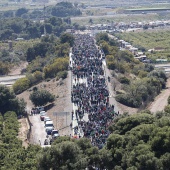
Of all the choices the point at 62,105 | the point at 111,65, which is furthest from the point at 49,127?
the point at 111,65

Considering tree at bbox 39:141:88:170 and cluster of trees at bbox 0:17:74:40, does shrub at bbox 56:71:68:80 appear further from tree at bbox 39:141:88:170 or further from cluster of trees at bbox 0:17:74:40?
cluster of trees at bbox 0:17:74:40

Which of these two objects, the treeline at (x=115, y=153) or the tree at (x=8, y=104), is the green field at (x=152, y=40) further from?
the treeline at (x=115, y=153)

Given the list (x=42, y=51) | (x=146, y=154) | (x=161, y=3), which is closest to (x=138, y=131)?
(x=146, y=154)

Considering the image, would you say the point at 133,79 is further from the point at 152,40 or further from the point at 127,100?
the point at 152,40

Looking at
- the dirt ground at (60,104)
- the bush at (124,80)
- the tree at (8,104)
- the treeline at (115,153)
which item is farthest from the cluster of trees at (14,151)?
the bush at (124,80)

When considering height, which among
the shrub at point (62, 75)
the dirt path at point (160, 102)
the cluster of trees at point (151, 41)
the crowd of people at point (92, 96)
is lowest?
the cluster of trees at point (151, 41)

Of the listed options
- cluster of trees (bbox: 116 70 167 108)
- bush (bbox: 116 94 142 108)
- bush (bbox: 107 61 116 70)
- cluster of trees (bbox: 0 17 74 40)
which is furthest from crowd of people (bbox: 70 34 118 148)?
cluster of trees (bbox: 0 17 74 40)
